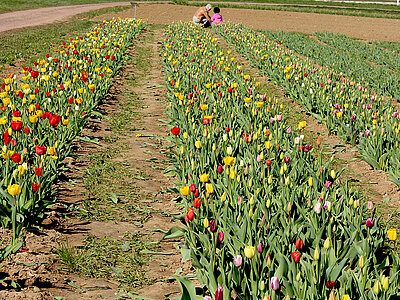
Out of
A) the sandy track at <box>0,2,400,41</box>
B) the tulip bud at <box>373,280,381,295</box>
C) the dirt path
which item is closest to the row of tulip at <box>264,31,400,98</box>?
the dirt path

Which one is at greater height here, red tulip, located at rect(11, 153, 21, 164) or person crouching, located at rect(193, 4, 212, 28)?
person crouching, located at rect(193, 4, 212, 28)

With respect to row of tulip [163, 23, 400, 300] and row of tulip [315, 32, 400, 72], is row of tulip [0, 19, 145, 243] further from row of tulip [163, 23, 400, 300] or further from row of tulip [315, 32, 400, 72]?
row of tulip [315, 32, 400, 72]

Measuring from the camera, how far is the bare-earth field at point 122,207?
3.06m

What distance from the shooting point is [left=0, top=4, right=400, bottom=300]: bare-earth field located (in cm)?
306

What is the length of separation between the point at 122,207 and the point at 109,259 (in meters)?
0.97

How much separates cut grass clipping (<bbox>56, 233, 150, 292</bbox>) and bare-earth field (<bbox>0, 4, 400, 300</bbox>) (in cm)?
4

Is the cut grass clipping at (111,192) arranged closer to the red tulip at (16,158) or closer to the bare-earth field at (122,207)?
the bare-earth field at (122,207)

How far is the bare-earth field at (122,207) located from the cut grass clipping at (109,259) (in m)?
0.04

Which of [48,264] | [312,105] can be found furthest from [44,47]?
[48,264]

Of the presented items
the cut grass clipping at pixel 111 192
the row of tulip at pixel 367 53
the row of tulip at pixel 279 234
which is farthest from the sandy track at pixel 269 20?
the row of tulip at pixel 279 234

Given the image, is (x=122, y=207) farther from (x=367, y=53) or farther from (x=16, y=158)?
(x=367, y=53)

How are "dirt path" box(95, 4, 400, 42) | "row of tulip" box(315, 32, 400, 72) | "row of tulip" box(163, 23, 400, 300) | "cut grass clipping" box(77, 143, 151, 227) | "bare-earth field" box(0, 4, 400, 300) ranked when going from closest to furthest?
"row of tulip" box(163, 23, 400, 300)
"bare-earth field" box(0, 4, 400, 300)
"cut grass clipping" box(77, 143, 151, 227)
"row of tulip" box(315, 32, 400, 72)
"dirt path" box(95, 4, 400, 42)

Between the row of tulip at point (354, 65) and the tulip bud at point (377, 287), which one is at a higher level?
the row of tulip at point (354, 65)

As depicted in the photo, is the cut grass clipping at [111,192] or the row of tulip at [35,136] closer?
the row of tulip at [35,136]
